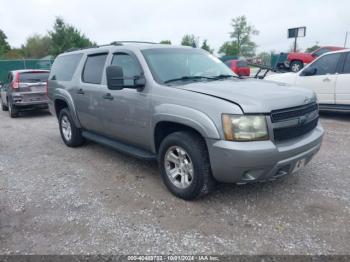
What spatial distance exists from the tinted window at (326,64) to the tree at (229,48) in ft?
202

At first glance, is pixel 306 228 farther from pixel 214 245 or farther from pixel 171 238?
pixel 171 238

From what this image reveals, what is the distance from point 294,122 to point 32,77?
9086 mm

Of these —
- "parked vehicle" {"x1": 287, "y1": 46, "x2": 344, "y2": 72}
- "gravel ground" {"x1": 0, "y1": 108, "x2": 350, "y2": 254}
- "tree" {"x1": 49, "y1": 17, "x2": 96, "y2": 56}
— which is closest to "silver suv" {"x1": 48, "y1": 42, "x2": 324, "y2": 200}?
"gravel ground" {"x1": 0, "y1": 108, "x2": 350, "y2": 254}

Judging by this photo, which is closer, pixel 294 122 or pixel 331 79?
pixel 294 122

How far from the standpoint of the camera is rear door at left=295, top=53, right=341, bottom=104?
7.20m

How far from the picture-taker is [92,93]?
4.63 meters

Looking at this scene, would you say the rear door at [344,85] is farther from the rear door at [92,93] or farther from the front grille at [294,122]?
the rear door at [92,93]

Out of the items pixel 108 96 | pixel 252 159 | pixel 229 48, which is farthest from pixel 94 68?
pixel 229 48

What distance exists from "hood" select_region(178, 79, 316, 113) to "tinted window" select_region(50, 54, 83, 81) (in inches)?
113

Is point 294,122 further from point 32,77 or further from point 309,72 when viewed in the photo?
point 32,77

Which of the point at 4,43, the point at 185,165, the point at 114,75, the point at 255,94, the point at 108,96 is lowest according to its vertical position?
the point at 185,165

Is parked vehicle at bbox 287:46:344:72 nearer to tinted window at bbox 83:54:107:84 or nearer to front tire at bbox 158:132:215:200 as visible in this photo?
tinted window at bbox 83:54:107:84

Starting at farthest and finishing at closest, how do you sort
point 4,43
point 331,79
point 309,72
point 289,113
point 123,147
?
1. point 4,43
2. point 309,72
3. point 331,79
4. point 123,147
5. point 289,113

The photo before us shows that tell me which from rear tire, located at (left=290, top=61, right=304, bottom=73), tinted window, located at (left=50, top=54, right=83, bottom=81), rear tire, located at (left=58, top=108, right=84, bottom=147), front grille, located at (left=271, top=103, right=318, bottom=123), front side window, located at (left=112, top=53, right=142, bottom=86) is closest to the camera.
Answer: front grille, located at (left=271, top=103, right=318, bottom=123)
